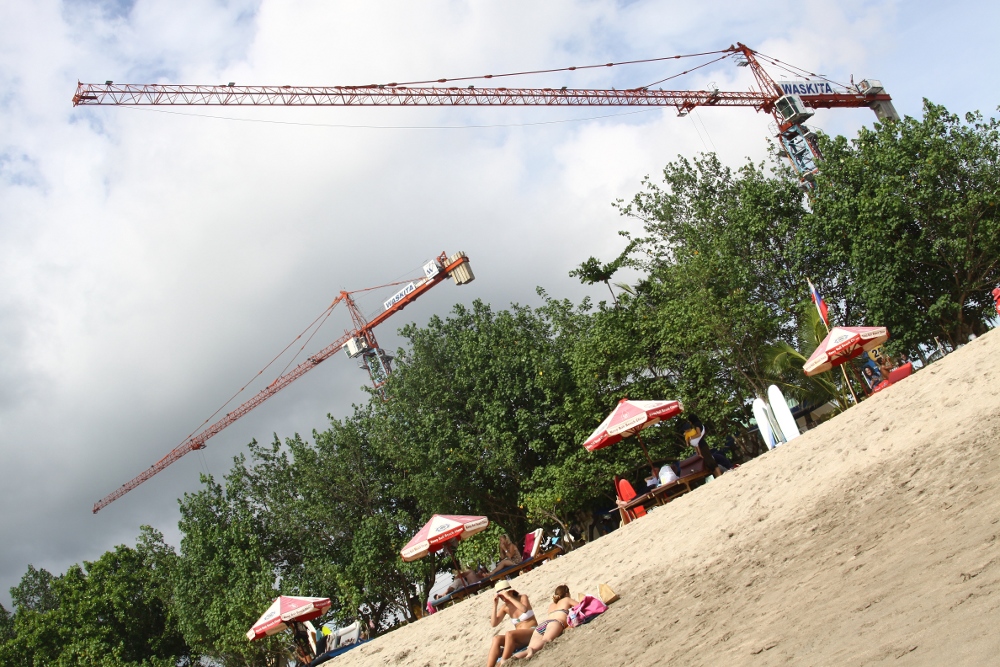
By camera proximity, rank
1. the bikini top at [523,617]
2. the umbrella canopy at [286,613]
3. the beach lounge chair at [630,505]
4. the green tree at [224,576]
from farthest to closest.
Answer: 1. the green tree at [224,576]
2. the umbrella canopy at [286,613]
3. the beach lounge chair at [630,505]
4. the bikini top at [523,617]

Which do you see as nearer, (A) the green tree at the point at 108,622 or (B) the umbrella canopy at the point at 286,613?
(B) the umbrella canopy at the point at 286,613

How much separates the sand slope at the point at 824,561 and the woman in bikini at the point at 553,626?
6.7 inches

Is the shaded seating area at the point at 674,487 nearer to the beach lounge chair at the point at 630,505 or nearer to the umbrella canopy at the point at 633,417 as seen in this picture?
the beach lounge chair at the point at 630,505

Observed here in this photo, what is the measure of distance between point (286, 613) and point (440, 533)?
18.1ft

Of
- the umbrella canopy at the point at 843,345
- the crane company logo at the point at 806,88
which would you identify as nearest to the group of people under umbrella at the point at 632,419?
the umbrella canopy at the point at 843,345

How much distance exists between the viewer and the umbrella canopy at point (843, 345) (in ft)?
62.8

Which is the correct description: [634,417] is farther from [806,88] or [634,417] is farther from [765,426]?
[806,88]

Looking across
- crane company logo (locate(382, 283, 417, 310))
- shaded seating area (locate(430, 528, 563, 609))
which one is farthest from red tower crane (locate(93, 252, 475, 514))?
shaded seating area (locate(430, 528, 563, 609))

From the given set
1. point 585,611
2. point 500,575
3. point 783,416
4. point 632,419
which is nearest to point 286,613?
point 500,575

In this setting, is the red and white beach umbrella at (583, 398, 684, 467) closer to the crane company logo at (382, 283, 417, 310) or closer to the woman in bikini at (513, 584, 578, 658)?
the woman in bikini at (513, 584, 578, 658)

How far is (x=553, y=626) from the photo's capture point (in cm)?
1077

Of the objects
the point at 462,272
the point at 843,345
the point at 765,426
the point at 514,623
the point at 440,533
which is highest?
the point at 462,272

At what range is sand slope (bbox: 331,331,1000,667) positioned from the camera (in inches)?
246

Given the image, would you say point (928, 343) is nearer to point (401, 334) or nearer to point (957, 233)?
point (957, 233)
